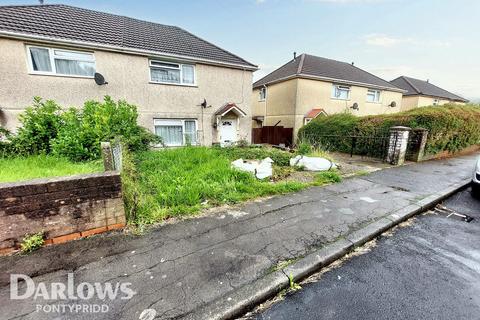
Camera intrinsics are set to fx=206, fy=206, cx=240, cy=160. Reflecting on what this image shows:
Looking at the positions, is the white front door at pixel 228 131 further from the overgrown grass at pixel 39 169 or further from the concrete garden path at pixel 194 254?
the concrete garden path at pixel 194 254

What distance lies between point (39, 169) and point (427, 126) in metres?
12.9

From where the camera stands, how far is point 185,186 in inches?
179

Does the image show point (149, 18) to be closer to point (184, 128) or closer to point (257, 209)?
point (184, 128)

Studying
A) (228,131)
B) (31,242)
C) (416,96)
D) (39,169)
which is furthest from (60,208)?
(416,96)

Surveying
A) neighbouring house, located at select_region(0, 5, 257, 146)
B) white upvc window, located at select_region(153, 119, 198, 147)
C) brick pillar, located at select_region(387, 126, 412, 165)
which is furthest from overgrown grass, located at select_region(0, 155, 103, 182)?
brick pillar, located at select_region(387, 126, 412, 165)

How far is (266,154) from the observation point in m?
8.09

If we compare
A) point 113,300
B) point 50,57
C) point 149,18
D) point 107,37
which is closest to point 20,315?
point 113,300

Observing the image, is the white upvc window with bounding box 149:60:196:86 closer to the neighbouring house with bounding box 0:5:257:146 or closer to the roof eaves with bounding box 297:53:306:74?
the neighbouring house with bounding box 0:5:257:146

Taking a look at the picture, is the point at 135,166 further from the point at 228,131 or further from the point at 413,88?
the point at 413,88

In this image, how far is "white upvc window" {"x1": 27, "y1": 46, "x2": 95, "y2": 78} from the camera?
26.5 ft

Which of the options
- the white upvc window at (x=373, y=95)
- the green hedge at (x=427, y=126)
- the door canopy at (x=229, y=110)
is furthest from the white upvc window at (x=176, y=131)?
the white upvc window at (x=373, y=95)

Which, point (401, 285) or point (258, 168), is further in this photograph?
point (258, 168)

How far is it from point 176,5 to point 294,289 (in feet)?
44.2

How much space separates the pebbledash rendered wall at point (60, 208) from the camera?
261cm
